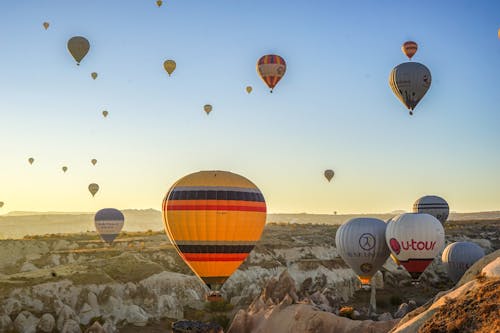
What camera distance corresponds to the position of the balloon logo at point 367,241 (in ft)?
167

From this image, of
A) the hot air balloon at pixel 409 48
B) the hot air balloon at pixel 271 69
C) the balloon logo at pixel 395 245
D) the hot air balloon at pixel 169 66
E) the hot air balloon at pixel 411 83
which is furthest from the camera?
the hot air balloon at pixel 409 48

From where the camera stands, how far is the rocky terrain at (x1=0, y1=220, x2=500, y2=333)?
40.7 m

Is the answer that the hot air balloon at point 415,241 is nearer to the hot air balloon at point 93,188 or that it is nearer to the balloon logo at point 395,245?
the balloon logo at point 395,245

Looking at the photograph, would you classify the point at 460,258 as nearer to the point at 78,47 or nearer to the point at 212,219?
the point at 212,219

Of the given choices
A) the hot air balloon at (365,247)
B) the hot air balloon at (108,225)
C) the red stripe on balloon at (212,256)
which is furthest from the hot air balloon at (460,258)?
the hot air balloon at (108,225)

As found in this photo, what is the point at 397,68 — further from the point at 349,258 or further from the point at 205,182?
the point at 205,182

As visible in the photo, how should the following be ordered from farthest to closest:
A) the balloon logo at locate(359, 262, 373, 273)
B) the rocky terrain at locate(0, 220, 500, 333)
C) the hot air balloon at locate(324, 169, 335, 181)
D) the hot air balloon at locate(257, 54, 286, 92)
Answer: the hot air balloon at locate(324, 169, 335, 181), the hot air balloon at locate(257, 54, 286, 92), the balloon logo at locate(359, 262, 373, 273), the rocky terrain at locate(0, 220, 500, 333)

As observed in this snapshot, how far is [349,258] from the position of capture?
51.7m

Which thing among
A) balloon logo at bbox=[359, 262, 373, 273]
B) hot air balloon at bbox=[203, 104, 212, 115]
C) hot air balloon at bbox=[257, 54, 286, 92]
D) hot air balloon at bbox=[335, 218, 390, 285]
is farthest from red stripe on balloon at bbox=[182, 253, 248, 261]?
hot air balloon at bbox=[203, 104, 212, 115]

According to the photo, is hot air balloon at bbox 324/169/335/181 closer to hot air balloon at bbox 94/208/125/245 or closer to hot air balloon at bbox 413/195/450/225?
hot air balloon at bbox 413/195/450/225

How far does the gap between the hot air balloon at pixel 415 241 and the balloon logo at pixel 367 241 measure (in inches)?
79.5

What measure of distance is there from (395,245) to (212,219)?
17453mm

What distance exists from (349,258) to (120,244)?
38674 millimetres

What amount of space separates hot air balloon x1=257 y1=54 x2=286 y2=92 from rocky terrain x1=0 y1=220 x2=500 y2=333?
1642cm
